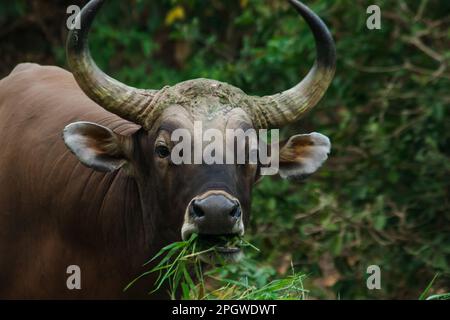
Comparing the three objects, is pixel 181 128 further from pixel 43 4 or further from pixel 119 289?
pixel 43 4

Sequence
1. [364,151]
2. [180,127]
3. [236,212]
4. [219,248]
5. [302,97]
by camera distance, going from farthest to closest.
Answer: [364,151], [302,97], [180,127], [219,248], [236,212]

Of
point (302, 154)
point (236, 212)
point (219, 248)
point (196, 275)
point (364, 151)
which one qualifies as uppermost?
point (364, 151)

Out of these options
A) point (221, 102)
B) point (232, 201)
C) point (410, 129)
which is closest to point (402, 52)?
point (410, 129)

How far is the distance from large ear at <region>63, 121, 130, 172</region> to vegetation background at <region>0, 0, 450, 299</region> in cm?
216

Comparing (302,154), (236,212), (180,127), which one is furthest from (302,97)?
(236,212)

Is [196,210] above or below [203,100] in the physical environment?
below

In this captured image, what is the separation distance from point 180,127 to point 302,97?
895 millimetres

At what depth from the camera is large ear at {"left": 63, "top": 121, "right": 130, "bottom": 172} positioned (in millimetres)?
6512

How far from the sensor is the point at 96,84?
658cm

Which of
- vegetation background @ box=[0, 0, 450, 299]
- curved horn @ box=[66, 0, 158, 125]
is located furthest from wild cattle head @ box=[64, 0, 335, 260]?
vegetation background @ box=[0, 0, 450, 299]

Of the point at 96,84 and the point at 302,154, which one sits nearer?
the point at 96,84

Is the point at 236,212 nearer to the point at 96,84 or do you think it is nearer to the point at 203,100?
the point at 203,100

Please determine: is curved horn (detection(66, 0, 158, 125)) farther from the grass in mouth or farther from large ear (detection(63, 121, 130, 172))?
the grass in mouth

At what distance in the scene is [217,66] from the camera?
35.2ft
